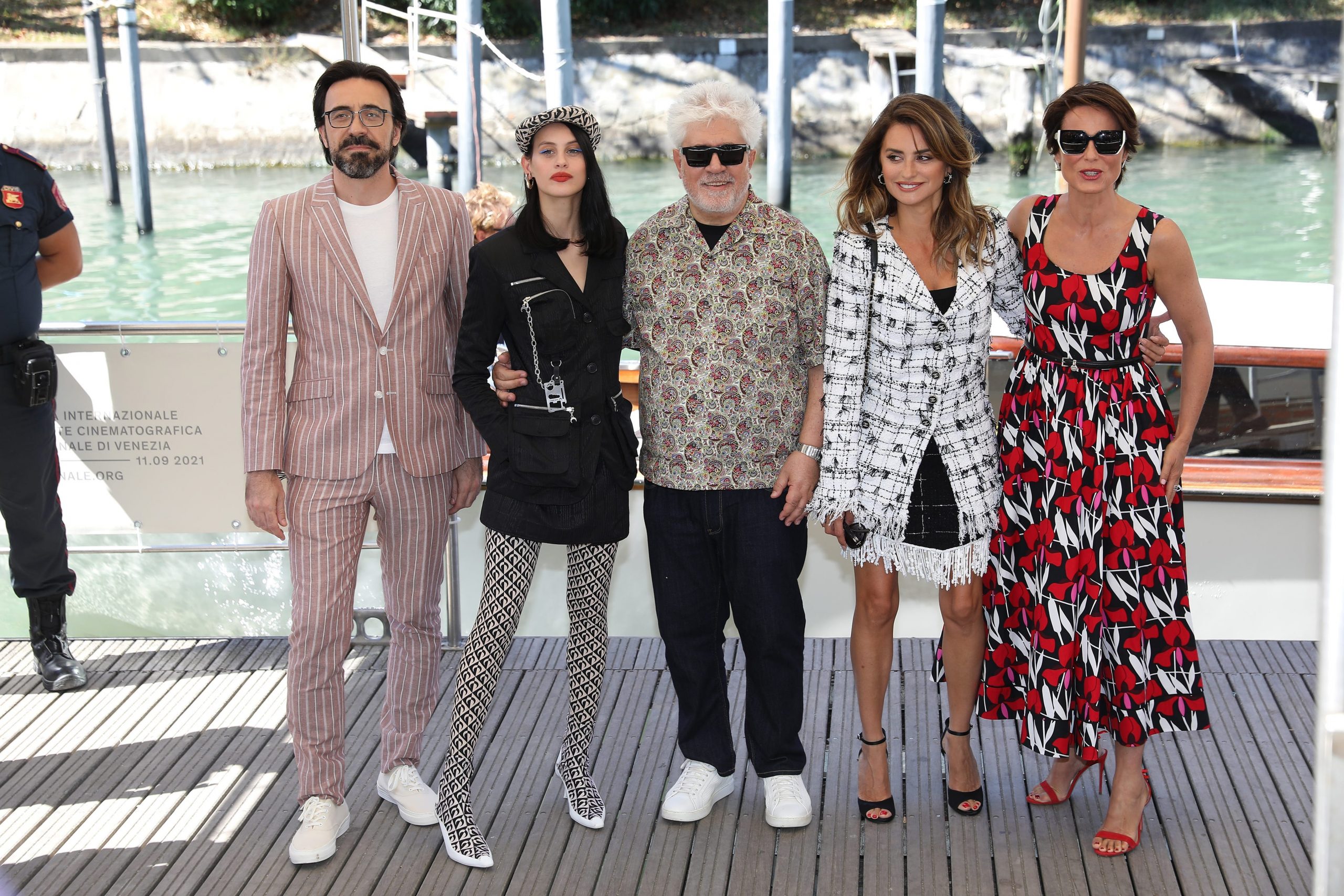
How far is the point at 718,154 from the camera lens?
103 inches

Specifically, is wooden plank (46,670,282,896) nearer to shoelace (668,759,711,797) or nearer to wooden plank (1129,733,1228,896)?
shoelace (668,759,711,797)

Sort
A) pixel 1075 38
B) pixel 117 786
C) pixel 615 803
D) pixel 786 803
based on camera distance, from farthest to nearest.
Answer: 1. pixel 1075 38
2. pixel 117 786
3. pixel 615 803
4. pixel 786 803

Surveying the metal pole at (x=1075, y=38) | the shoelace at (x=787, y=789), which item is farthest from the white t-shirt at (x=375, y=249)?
the metal pole at (x=1075, y=38)

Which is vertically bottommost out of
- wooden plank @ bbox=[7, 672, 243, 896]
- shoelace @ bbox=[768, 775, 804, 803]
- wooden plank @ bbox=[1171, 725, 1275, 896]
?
wooden plank @ bbox=[7, 672, 243, 896]

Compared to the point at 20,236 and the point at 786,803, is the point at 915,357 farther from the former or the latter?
the point at 20,236

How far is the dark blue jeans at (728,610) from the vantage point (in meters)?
2.80

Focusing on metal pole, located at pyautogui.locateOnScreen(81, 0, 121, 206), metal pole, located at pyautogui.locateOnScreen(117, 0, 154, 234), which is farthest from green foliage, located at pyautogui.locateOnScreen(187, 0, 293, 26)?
metal pole, located at pyautogui.locateOnScreen(117, 0, 154, 234)

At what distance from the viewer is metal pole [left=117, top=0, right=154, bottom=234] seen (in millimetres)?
17250

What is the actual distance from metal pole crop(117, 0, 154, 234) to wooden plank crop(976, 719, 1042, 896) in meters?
16.6

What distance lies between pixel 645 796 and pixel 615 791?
8 centimetres

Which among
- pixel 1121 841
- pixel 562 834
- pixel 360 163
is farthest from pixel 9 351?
pixel 1121 841

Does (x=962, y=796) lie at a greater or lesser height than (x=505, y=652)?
lesser

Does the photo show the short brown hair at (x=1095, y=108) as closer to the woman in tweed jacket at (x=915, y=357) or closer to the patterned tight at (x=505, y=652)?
the woman in tweed jacket at (x=915, y=357)

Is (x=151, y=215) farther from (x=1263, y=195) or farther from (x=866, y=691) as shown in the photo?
(x=866, y=691)
